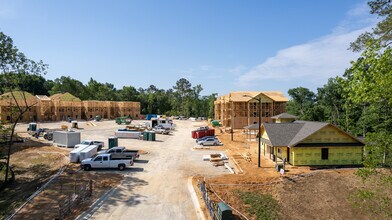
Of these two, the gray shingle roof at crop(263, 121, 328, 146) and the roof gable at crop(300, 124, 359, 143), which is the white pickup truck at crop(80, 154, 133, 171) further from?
the roof gable at crop(300, 124, 359, 143)

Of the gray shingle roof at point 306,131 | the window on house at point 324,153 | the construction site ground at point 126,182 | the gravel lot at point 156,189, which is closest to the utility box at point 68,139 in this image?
the construction site ground at point 126,182

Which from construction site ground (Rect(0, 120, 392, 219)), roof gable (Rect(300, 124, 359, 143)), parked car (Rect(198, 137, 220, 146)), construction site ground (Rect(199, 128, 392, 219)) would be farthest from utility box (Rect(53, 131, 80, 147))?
roof gable (Rect(300, 124, 359, 143))

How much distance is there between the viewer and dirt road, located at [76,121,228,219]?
18766 mm

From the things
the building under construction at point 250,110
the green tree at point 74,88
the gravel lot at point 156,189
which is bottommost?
the gravel lot at point 156,189

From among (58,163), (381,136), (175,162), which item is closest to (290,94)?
(175,162)

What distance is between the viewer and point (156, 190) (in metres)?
23.5

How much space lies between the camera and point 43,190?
23891 millimetres

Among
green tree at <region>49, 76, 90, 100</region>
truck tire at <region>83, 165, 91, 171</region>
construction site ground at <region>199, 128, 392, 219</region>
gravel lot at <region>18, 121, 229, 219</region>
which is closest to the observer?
gravel lot at <region>18, 121, 229, 219</region>

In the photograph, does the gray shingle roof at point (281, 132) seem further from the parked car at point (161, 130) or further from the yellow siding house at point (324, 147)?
the parked car at point (161, 130)

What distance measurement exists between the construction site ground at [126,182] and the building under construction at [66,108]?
159 feet

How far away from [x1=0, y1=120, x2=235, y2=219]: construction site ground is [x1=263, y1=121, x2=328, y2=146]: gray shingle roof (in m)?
7.57

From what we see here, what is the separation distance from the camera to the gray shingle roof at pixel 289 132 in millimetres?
32250

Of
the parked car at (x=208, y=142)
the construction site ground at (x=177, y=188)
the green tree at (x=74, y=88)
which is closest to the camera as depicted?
the construction site ground at (x=177, y=188)

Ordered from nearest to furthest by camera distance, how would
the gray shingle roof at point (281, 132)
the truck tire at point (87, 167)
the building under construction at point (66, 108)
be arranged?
1. the truck tire at point (87, 167)
2. the gray shingle roof at point (281, 132)
3. the building under construction at point (66, 108)
